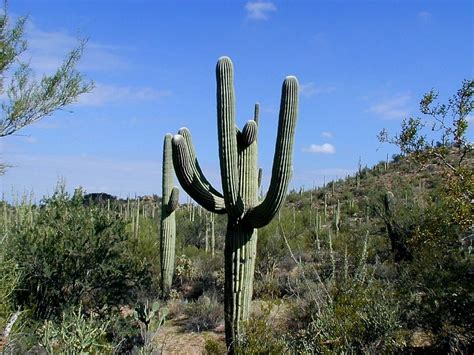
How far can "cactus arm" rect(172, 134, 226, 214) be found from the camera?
736 centimetres

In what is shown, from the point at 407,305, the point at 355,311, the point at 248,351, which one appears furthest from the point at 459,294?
the point at 248,351

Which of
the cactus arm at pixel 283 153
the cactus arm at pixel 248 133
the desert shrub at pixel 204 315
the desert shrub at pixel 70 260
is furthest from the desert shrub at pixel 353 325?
the desert shrub at pixel 70 260

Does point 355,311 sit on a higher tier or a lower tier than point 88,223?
lower

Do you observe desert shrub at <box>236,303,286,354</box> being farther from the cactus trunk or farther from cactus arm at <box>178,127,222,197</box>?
cactus arm at <box>178,127,222,197</box>

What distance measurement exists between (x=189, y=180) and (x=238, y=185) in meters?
0.69

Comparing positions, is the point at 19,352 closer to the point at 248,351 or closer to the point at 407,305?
the point at 248,351

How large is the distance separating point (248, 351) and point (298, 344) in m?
1.35

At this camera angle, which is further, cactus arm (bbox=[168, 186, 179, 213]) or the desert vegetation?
cactus arm (bbox=[168, 186, 179, 213])

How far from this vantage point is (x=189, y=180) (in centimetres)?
744

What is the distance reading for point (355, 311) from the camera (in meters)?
6.39

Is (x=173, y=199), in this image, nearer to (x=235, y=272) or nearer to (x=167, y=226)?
(x=167, y=226)

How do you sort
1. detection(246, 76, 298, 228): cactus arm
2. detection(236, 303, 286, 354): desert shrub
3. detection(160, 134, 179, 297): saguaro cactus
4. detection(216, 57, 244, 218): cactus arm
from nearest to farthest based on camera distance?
detection(236, 303, 286, 354): desert shrub → detection(246, 76, 298, 228): cactus arm → detection(216, 57, 244, 218): cactus arm → detection(160, 134, 179, 297): saguaro cactus

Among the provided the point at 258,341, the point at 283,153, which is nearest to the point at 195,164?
the point at 283,153

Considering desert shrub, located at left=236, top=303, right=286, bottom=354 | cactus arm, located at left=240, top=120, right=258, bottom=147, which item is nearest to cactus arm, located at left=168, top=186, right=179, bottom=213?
→ cactus arm, located at left=240, top=120, right=258, bottom=147
